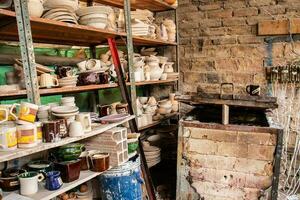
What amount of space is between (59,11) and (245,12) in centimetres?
221

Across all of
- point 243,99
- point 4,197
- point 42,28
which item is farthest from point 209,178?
point 42,28

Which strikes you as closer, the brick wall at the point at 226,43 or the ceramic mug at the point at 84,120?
the ceramic mug at the point at 84,120

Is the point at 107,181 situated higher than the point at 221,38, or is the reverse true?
the point at 221,38

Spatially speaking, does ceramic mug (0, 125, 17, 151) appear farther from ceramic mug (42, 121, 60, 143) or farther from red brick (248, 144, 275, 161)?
red brick (248, 144, 275, 161)

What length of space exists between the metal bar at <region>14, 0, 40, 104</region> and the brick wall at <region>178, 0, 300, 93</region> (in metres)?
2.29

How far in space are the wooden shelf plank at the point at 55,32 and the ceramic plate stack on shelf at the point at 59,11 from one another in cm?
5

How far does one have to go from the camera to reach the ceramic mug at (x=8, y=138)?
1299 millimetres

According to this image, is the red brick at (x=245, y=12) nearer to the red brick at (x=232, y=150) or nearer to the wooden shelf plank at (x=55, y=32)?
the wooden shelf plank at (x=55, y=32)

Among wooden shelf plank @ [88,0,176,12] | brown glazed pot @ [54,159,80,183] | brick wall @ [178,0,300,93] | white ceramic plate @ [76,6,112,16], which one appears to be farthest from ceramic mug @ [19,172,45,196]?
brick wall @ [178,0,300,93]

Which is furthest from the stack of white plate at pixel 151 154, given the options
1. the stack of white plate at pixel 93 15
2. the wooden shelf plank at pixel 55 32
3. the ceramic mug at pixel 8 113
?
the ceramic mug at pixel 8 113

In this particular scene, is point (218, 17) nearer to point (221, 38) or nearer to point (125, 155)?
point (221, 38)

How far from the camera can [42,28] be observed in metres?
1.83

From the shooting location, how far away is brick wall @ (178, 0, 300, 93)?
3.06 m

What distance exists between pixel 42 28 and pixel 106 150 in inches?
35.7
